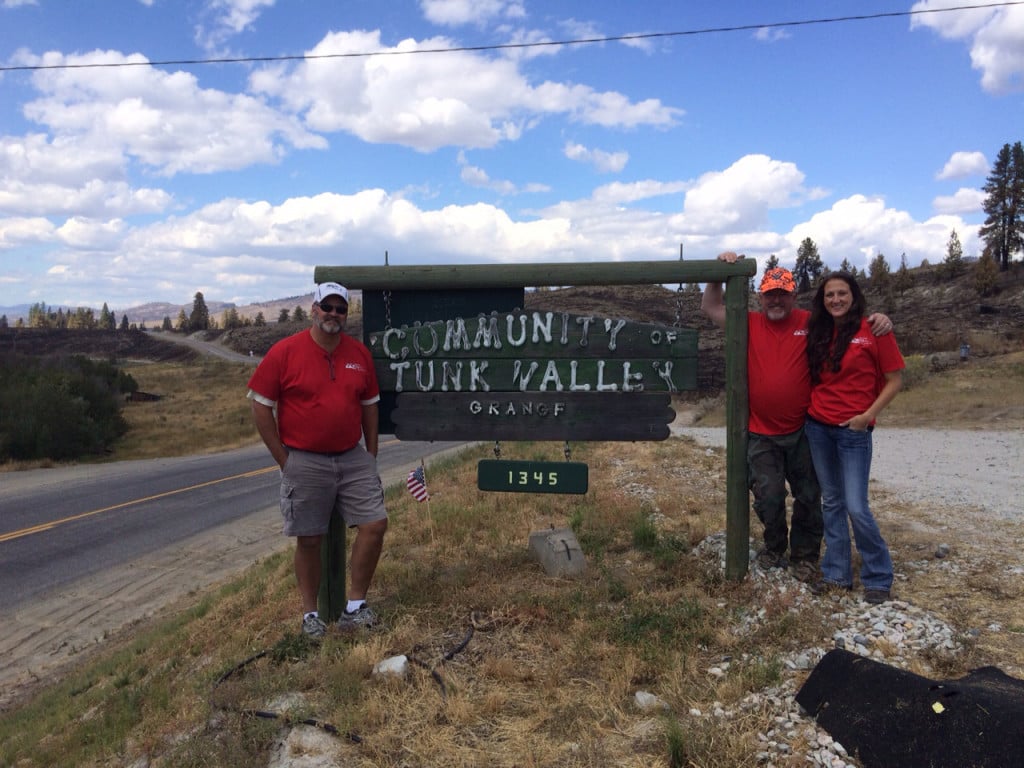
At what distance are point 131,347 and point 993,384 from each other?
74.6 m

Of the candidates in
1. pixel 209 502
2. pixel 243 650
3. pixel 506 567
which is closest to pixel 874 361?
pixel 506 567

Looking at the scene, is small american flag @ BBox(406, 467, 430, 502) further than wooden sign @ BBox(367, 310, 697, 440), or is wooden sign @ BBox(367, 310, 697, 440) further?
small american flag @ BBox(406, 467, 430, 502)

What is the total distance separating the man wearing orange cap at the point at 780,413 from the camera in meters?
4.50

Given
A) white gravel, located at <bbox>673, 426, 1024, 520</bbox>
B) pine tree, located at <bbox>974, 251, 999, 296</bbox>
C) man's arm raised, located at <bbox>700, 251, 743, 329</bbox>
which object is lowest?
white gravel, located at <bbox>673, 426, 1024, 520</bbox>

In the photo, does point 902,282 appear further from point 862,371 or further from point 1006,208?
point 862,371

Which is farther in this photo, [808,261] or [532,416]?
[808,261]

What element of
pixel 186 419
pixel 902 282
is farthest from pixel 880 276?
pixel 186 419

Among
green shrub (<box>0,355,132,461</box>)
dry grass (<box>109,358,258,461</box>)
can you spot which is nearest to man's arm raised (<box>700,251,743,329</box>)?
green shrub (<box>0,355,132,461</box>)

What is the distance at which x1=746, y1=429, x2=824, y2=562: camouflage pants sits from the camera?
4.63m

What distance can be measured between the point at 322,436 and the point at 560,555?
1972 mm

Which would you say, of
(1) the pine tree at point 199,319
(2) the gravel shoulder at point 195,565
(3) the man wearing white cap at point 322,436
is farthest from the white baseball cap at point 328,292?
(1) the pine tree at point 199,319

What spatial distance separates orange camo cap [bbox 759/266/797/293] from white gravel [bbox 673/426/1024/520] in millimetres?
3996

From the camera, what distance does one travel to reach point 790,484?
4.62 metres

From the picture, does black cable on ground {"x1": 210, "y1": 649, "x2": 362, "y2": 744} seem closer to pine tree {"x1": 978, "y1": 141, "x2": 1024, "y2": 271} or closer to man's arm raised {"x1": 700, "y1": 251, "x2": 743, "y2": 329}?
man's arm raised {"x1": 700, "y1": 251, "x2": 743, "y2": 329}
